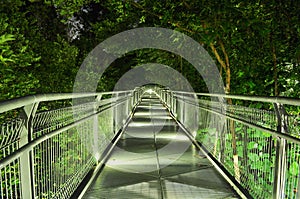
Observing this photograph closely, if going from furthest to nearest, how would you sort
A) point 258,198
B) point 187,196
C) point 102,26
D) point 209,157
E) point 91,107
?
point 102,26 → point 209,157 → point 91,107 → point 187,196 → point 258,198

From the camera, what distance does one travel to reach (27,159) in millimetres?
2486

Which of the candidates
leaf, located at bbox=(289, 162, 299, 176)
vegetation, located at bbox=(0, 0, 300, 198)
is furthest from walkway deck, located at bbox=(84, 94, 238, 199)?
leaf, located at bbox=(289, 162, 299, 176)

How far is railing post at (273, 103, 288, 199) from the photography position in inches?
120

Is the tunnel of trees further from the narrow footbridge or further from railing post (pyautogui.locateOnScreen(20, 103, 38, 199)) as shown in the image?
railing post (pyautogui.locateOnScreen(20, 103, 38, 199))

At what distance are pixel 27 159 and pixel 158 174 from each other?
3.09 m

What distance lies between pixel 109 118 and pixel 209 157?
2534 millimetres

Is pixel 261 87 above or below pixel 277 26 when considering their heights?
below

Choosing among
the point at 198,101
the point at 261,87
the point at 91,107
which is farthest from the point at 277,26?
the point at 91,107

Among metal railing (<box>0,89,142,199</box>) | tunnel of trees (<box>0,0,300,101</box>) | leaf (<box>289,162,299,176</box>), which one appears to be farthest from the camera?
tunnel of trees (<box>0,0,300,101</box>)

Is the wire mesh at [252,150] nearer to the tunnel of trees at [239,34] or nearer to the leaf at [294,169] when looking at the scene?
the leaf at [294,169]

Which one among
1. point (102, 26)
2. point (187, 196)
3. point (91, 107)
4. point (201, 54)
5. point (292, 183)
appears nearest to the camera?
point (292, 183)

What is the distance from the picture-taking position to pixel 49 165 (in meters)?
3.32

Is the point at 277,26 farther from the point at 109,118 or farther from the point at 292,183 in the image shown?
the point at 109,118

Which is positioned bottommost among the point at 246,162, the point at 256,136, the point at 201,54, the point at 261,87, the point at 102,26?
the point at 246,162
